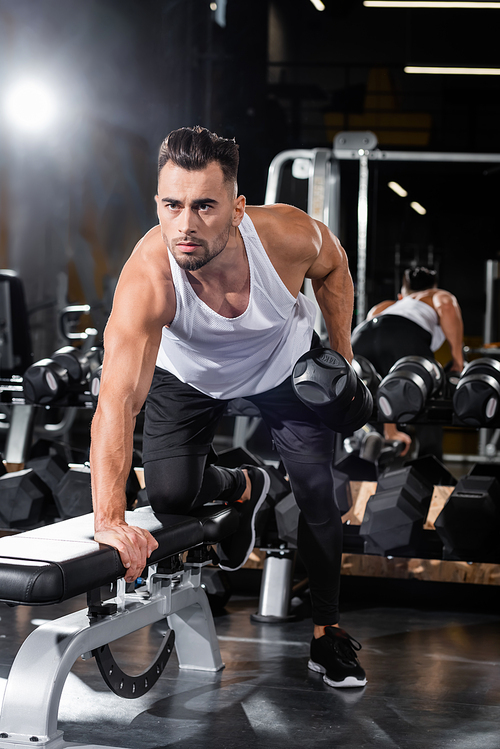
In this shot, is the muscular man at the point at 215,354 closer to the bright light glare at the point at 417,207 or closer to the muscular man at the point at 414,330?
the muscular man at the point at 414,330

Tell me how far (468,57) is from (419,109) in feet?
1.73

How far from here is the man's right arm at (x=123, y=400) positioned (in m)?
1.47

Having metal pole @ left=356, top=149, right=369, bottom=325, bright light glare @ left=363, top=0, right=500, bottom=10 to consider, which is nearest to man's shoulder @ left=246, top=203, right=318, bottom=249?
metal pole @ left=356, top=149, right=369, bottom=325

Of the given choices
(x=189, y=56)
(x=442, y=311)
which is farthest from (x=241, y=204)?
(x=189, y=56)

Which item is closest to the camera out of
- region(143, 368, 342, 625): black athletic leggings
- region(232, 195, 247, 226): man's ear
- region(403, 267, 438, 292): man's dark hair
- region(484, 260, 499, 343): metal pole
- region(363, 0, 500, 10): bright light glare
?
region(232, 195, 247, 226): man's ear

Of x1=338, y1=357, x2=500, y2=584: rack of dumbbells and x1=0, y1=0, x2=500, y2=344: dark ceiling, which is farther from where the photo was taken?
x1=0, y1=0, x2=500, y2=344: dark ceiling

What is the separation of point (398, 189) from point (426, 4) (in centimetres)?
146

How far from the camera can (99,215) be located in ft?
20.1

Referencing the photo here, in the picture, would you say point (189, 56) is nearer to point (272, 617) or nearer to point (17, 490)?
point (17, 490)

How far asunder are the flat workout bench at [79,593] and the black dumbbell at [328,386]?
0.35m

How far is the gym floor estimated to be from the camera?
166 cm

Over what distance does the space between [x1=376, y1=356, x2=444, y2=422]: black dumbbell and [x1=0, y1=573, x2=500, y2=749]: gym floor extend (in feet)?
2.16

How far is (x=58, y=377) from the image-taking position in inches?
114

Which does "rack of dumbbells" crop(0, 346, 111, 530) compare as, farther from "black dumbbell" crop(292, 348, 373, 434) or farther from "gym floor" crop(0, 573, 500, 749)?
"black dumbbell" crop(292, 348, 373, 434)
